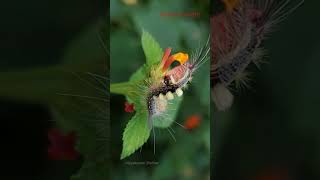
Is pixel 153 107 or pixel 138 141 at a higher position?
pixel 153 107

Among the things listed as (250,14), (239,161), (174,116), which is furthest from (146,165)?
(250,14)

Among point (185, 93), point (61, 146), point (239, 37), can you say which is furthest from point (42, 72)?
point (239, 37)

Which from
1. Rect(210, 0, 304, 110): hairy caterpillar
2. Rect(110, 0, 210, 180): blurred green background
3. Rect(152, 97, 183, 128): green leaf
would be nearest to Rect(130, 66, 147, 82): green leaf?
Rect(110, 0, 210, 180): blurred green background

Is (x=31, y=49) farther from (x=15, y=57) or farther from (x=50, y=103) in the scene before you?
(x=50, y=103)

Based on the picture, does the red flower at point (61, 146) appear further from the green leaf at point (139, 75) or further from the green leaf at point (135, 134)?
the green leaf at point (139, 75)

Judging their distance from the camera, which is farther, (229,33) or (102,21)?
(229,33)

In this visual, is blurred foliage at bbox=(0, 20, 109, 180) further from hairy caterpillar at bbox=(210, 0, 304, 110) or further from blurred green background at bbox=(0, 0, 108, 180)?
hairy caterpillar at bbox=(210, 0, 304, 110)
